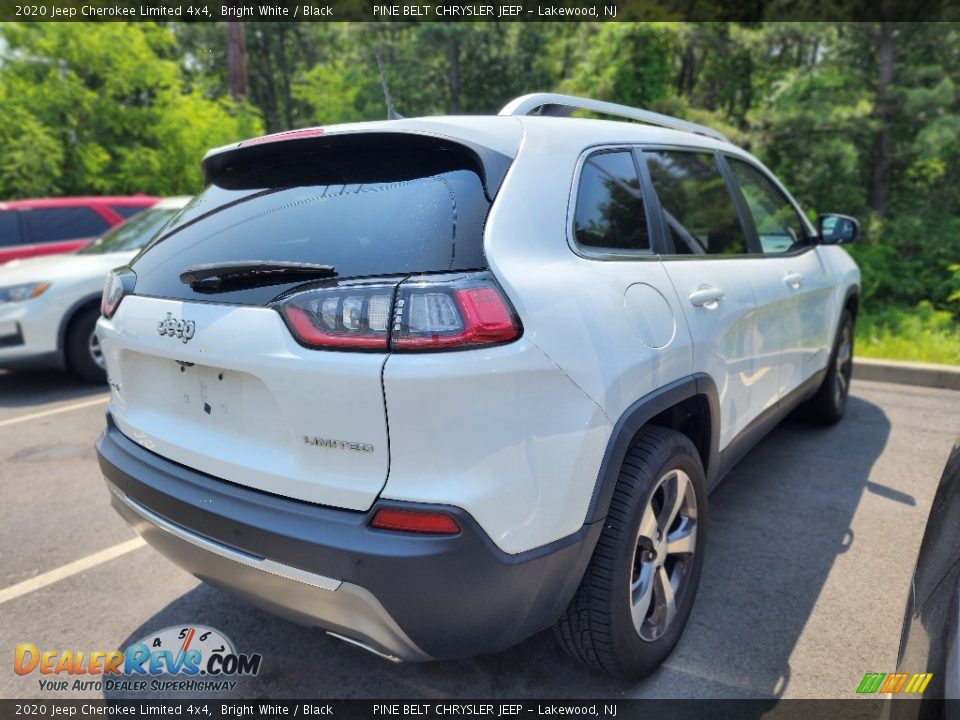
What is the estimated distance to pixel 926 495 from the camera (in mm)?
3674

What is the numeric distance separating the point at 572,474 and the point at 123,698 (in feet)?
5.60

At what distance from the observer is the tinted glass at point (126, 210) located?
8.41 m

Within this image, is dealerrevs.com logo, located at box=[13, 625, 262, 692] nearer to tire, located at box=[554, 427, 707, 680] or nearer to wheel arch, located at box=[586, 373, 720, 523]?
tire, located at box=[554, 427, 707, 680]

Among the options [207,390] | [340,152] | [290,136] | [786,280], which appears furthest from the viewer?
[786,280]

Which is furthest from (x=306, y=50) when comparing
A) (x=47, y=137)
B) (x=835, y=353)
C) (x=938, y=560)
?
(x=938, y=560)

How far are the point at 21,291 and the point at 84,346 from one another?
69cm

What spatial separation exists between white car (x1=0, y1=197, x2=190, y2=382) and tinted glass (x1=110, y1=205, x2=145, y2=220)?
6.11 ft

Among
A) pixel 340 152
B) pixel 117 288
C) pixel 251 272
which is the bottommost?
pixel 117 288

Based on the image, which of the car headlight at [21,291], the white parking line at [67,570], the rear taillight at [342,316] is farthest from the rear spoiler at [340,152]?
the car headlight at [21,291]

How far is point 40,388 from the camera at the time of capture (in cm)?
643

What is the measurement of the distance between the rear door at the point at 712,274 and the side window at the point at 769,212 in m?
0.30

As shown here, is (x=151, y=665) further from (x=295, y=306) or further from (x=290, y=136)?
(x=290, y=136)

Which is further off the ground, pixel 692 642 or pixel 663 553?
pixel 663 553

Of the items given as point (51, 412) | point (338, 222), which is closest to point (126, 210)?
point (51, 412)
